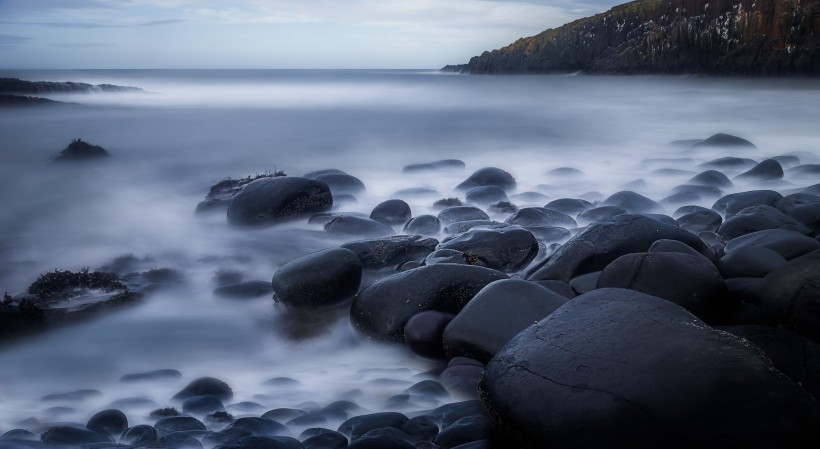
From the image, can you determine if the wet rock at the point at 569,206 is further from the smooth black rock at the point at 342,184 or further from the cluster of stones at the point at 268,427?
the cluster of stones at the point at 268,427

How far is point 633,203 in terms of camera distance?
7.54 meters

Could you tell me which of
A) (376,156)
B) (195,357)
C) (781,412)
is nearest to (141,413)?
(195,357)

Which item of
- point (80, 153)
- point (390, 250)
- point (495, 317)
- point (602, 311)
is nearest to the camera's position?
point (602, 311)

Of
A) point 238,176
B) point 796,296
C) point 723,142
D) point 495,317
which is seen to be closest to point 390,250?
point 495,317

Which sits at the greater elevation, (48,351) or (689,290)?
(689,290)

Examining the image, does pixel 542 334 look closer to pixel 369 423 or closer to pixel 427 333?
pixel 369 423

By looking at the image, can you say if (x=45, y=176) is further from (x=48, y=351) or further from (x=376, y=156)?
(x=48, y=351)

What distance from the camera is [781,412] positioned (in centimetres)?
228

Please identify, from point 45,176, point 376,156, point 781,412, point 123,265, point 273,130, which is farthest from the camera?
point 273,130

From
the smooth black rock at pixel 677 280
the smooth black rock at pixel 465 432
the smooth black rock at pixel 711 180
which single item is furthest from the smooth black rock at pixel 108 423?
the smooth black rock at pixel 711 180

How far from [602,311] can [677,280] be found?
1.18m

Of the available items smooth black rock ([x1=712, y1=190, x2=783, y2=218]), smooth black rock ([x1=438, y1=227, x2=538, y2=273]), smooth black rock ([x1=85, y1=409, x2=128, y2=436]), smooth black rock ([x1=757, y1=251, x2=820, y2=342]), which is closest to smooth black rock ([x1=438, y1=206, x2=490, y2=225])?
smooth black rock ([x1=438, y1=227, x2=538, y2=273])

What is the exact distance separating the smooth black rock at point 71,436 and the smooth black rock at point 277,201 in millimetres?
4311

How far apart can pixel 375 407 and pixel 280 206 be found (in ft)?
14.2
